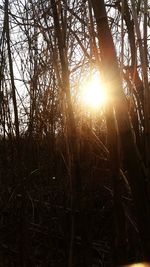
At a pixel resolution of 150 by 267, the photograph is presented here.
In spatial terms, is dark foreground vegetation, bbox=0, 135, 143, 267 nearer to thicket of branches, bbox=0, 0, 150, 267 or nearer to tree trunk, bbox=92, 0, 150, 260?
thicket of branches, bbox=0, 0, 150, 267

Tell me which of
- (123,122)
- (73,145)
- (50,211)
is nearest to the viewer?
(123,122)

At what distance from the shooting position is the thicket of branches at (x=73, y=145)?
110 cm

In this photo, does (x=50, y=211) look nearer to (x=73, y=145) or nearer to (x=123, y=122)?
(x=73, y=145)

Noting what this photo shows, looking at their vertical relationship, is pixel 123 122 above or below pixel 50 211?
above

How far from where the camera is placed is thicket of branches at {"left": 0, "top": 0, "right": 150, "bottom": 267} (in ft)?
3.60

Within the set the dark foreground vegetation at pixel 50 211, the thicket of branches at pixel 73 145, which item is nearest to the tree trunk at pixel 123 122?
the thicket of branches at pixel 73 145

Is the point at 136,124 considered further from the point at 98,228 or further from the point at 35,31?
the point at 35,31

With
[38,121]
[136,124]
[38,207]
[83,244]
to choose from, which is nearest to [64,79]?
[136,124]

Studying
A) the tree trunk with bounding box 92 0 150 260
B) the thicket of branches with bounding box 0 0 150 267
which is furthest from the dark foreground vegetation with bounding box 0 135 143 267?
the tree trunk with bounding box 92 0 150 260

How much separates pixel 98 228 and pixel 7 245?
471 millimetres

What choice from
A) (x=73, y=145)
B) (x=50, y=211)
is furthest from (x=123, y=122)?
(x=50, y=211)

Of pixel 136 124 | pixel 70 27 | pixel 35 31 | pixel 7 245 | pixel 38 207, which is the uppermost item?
pixel 35 31

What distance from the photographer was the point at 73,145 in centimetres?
143

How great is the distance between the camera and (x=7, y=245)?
206cm
